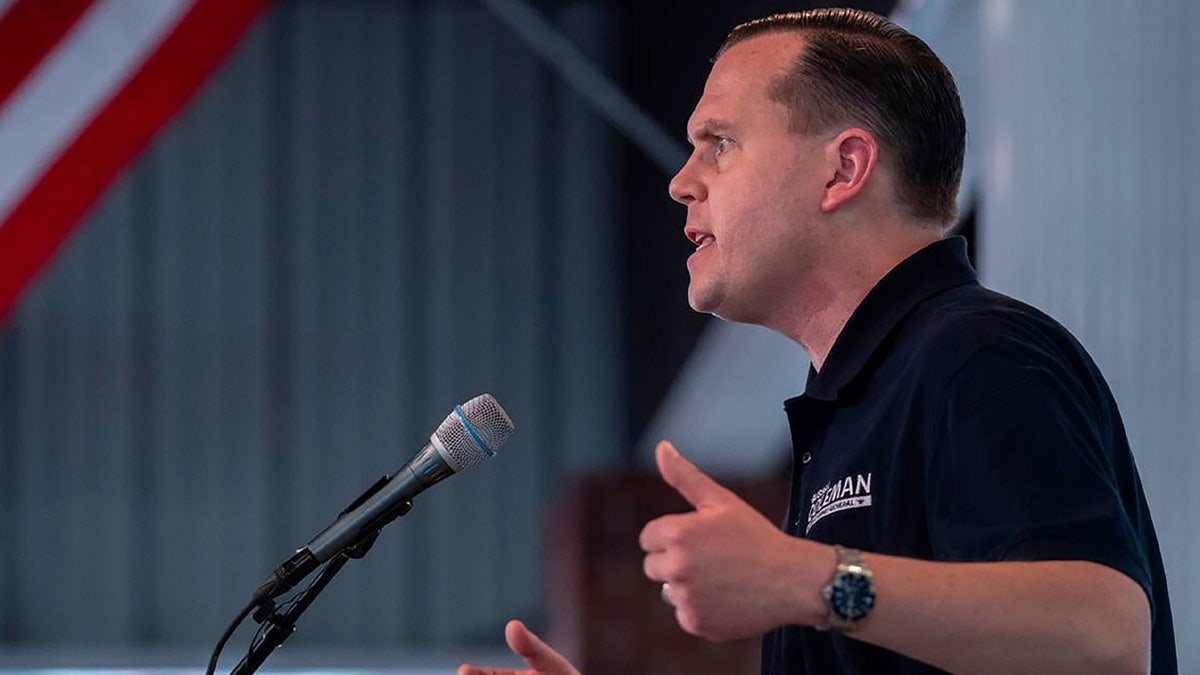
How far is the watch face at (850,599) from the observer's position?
83 centimetres

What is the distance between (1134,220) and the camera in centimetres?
210

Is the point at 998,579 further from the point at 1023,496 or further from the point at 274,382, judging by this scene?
the point at 274,382

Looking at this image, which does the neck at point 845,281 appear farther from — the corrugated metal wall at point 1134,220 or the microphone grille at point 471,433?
the corrugated metal wall at point 1134,220

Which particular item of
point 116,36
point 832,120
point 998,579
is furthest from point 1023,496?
point 116,36

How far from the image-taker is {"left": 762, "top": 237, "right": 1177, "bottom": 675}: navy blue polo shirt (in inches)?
34.7

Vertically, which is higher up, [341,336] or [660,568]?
[341,336]

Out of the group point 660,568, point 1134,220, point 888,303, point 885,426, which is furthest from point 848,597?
point 1134,220

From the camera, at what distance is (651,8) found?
5.20 metres

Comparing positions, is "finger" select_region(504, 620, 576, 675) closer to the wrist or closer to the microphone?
the microphone

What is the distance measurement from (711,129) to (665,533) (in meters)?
0.49

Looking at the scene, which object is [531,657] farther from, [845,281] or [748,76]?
[748,76]

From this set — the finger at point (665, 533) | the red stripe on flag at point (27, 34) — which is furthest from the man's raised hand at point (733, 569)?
the red stripe on flag at point (27, 34)

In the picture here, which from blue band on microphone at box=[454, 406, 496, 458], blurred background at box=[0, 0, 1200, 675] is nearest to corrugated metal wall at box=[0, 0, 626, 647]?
blurred background at box=[0, 0, 1200, 675]

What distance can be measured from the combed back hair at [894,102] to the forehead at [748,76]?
0.04ft
